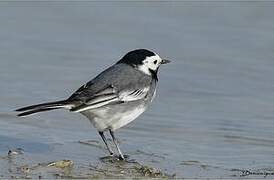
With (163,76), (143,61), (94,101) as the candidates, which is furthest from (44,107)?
(163,76)

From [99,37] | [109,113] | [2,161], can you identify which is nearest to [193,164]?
[109,113]

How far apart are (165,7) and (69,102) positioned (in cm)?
811


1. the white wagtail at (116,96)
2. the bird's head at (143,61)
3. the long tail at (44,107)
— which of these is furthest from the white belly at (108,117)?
the bird's head at (143,61)

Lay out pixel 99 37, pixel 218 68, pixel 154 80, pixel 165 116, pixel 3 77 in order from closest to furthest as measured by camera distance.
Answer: pixel 154 80
pixel 165 116
pixel 3 77
pixel 218 68
pixel 99 37

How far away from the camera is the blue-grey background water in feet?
36.0

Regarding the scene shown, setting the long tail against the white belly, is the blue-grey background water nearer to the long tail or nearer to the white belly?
the white belly

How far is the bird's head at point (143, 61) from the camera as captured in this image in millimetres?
11203

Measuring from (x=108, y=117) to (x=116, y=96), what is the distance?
262 mm

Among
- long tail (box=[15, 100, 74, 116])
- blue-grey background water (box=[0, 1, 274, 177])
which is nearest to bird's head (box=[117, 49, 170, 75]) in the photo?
blue-grey background water (box=[0, 1, 274, 177])

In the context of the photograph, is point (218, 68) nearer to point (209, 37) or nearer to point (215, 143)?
point (209, 37)

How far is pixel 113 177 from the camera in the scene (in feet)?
30.7

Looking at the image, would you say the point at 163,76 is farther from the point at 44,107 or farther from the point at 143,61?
the point at 44,107

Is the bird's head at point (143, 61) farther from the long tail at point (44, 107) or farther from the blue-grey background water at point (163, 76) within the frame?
the long tail at point (44, 107)

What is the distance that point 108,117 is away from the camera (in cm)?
1044
